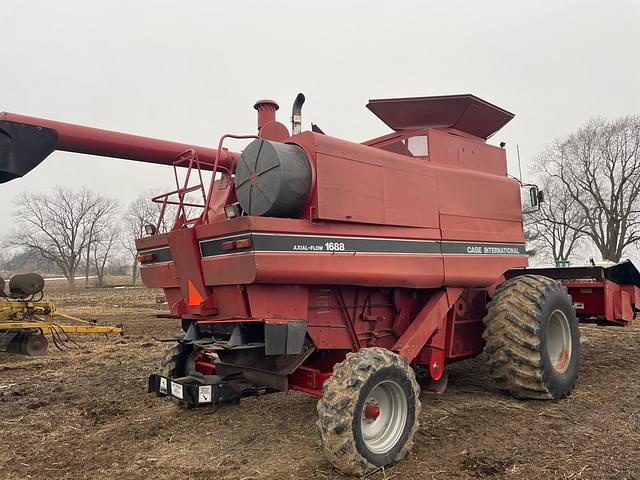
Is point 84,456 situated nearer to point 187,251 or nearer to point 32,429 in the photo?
point 32,429

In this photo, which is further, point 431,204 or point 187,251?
point 431,204

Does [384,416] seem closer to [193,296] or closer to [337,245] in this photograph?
[337,245]

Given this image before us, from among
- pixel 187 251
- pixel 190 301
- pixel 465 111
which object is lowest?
pixel 190 301

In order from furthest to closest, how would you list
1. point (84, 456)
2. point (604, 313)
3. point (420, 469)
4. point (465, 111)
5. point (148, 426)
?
point (604, 313) < point (465, 111) < point (148, 426) < point (84, 456) < point (420, 469)

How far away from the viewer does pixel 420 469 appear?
414 cm

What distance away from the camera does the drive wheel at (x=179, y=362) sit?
5.93 m

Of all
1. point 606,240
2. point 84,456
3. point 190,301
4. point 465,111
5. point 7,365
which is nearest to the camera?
point 84,456

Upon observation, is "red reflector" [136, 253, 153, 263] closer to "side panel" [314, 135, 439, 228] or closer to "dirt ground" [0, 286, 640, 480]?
"dirt ground" [0, 286, 640, 480]

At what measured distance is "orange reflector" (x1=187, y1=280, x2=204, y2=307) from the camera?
15.9ft

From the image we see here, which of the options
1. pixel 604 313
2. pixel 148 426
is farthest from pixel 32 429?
pixel 604 313

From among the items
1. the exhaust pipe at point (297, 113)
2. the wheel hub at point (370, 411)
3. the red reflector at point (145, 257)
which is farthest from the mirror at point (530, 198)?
the red reflector at point (145, 257)

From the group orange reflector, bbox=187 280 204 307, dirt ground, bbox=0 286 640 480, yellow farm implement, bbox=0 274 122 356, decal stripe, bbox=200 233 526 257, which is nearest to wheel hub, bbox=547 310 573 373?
dirt ground, bbox=0 286 640 480

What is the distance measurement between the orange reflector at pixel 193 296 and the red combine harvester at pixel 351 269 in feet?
0.06

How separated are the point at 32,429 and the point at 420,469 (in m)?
4.09
